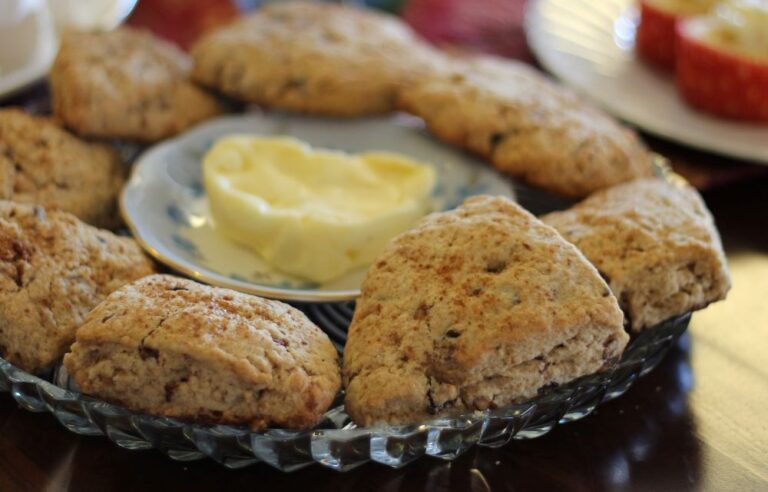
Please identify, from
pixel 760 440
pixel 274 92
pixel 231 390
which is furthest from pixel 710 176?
pixel 231 390

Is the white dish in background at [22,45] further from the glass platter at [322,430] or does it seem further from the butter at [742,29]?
the butter at [742,29]

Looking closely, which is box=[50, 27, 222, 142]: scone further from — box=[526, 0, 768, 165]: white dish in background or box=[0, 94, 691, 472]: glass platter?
box=[526, 0, 768, 165]: white dish in background

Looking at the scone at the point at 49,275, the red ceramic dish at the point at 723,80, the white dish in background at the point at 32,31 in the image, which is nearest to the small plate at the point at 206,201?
the scone at the point at 49,275

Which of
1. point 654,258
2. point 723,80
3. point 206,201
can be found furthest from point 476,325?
point 723,80

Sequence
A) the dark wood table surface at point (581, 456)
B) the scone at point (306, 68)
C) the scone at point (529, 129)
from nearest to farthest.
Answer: the dark wood table surface at point (581, 456) → the scone at point (529, 129) → the scone at point (306, 68)

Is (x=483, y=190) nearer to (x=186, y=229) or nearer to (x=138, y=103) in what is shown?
(x=186, y=229)

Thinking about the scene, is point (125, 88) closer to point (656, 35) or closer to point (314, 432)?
point (314, 432)

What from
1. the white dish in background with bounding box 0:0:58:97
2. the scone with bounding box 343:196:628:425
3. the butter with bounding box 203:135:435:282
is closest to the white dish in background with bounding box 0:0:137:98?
the white dish in background with bounding box 0:0:58:97
